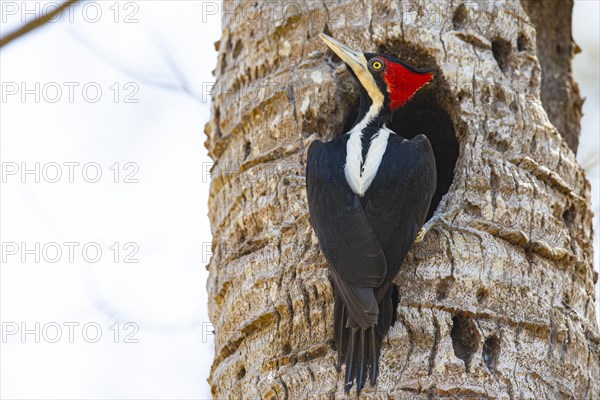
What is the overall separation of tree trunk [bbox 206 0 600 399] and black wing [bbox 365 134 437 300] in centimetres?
10

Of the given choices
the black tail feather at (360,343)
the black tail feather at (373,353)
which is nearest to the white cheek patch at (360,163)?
the black tail feather at (360,343)

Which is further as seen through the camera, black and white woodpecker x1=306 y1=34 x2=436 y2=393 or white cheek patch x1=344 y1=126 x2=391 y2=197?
white cheek patch x1=344 y1=126 x2=391 y2=197

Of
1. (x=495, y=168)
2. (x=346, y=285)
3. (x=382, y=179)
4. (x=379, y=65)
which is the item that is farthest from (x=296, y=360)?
(x=379, y=65)

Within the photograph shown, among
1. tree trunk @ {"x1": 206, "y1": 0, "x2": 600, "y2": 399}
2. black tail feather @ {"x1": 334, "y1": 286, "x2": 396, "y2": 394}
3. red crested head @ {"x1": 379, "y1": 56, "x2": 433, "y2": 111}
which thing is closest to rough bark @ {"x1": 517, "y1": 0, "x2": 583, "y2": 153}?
tree trunk @ {"x1": 206, "y1": 0, "x2": 600, "y2": 399}

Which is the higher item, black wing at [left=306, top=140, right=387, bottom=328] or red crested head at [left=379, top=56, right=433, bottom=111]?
red crested head at [left=379, top=56, right=433, bottom=111]

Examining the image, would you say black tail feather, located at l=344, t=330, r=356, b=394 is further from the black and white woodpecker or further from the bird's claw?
the bird's claw

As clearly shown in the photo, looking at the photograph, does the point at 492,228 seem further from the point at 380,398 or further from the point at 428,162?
the point at 380,398

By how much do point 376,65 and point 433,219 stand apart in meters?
0.77

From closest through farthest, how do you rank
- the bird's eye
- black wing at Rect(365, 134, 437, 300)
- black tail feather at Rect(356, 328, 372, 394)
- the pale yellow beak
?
1. black tail feather at Rect(356, 328, 372, 394)
2. black wing at Rect(365, 134, 437, 300)
3. the pale yellow beak
4. the bird's eye

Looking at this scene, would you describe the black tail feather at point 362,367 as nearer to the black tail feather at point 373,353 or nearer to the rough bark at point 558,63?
the black tail feather at point 373,353

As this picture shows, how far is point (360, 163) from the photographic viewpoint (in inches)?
144

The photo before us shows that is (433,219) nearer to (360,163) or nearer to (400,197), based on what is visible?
(400,197)

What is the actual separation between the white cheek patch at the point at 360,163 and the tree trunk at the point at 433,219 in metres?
0.16

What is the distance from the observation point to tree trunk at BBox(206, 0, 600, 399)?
128 inches
